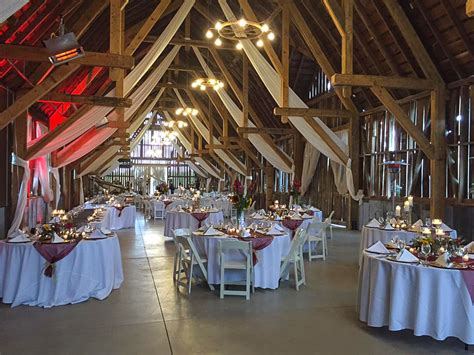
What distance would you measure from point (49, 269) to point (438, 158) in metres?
7.78

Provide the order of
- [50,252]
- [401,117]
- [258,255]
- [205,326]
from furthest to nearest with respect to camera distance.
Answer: [401,117]
[258,255]
[50,252]
[205,326]

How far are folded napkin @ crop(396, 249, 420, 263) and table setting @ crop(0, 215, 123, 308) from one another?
11.6 feet

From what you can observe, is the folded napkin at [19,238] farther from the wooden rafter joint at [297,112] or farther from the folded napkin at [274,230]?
the wooden rafter joint at [297,112]

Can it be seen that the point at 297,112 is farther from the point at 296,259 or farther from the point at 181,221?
the point at 296,259

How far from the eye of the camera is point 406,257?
404 cm

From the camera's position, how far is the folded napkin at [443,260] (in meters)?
3.88

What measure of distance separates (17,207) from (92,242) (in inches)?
176

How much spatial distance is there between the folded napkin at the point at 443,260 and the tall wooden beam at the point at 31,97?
6342 millimetres

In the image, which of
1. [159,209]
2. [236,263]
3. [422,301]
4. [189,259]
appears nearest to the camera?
[422,301]

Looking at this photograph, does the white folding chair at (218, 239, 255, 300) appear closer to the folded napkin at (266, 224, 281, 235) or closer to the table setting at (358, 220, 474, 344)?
the folded napkin at (266, 224, 281, 235)

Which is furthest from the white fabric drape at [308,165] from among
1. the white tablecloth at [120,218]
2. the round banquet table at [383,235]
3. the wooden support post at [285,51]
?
the round banquet table at [383,235]

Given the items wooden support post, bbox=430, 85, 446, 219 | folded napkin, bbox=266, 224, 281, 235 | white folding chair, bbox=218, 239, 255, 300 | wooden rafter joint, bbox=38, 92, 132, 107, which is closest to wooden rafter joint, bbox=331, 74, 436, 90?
wooden support post, bbox=430, 85, 446, 219

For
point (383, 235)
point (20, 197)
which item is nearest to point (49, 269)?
point (20, 197)

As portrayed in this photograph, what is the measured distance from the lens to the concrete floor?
12.2 feet
